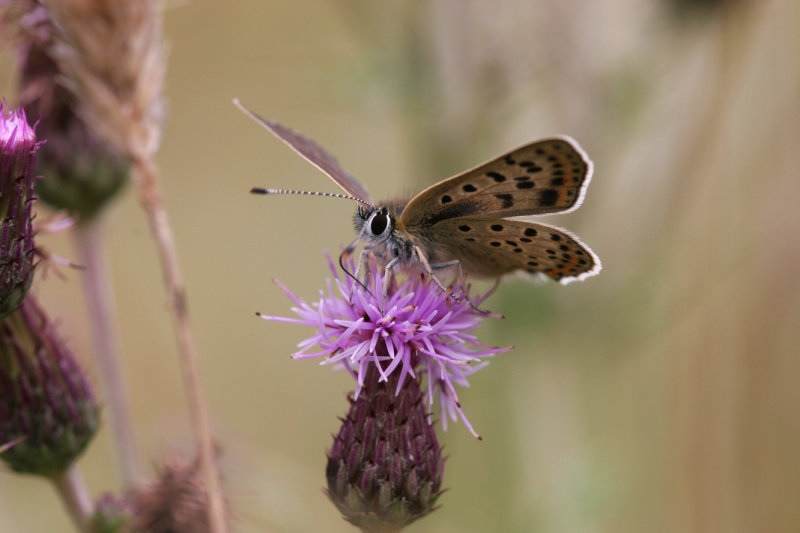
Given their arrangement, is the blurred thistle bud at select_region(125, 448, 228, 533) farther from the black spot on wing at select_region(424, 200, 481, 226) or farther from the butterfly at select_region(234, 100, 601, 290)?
the black spot on wing at select_region(424, 200, 481, 226)

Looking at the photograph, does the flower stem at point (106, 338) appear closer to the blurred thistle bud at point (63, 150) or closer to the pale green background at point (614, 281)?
the blurred thistle bud at point (63, 150)

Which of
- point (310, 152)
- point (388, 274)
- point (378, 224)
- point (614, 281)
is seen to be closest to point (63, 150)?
point (310, 152)

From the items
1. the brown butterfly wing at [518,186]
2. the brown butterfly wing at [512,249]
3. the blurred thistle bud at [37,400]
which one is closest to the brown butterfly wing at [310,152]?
the brown butterfly wing at [518,186]

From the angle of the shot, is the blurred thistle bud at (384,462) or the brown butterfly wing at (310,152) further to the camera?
the brown butterfly wing at (310,152)

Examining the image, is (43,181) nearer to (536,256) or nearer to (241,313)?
(536,256)

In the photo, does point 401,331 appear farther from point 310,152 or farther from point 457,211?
point 310,152

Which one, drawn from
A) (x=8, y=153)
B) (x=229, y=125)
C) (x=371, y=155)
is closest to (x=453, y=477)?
(x=8, y=153)
